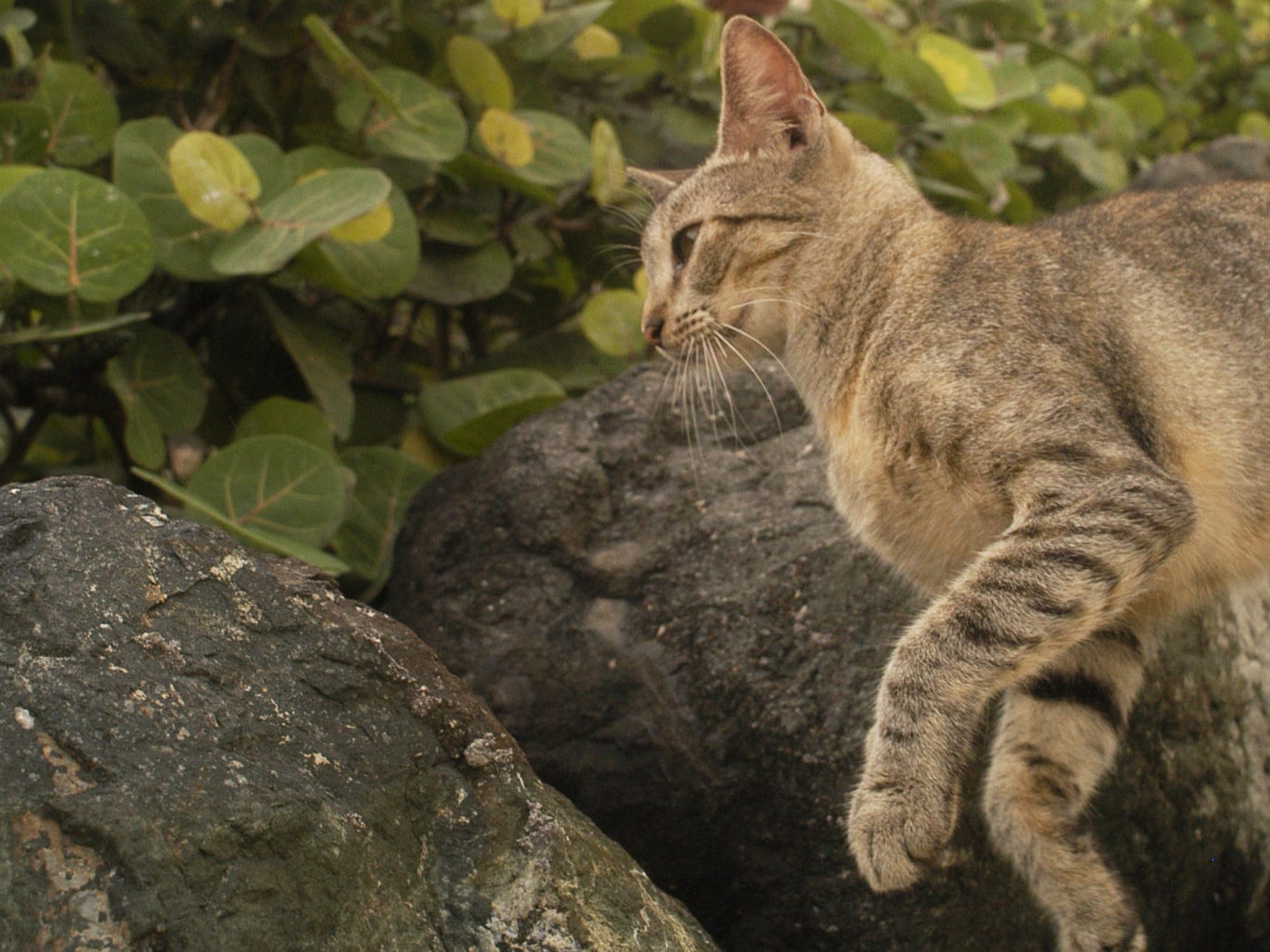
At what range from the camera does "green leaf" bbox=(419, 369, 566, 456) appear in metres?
4.51

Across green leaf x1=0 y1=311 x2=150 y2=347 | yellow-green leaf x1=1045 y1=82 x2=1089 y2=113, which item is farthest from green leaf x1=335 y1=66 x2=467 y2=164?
yellow-green leaf x1=1045 y1=82 x2=1089 y2=113

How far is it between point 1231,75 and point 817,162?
6.07m

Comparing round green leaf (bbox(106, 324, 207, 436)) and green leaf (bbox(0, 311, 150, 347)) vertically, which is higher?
green leaf (bbox(0, 311, 150, 347))

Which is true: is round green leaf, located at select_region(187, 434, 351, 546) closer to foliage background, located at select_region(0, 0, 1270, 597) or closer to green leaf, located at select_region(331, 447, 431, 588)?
foliage background, located at select_region(0, 0, 1270, 597)

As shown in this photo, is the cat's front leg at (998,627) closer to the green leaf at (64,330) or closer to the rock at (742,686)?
the rock at (742,686)

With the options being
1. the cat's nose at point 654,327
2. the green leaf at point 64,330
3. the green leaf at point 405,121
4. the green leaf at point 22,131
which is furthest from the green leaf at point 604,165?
the green leaf at point 22,131

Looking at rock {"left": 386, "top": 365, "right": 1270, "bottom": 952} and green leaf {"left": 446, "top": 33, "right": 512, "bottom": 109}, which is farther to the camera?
green leaf {"left": 446, "top": 33, "right": 512, "bottom": 109}

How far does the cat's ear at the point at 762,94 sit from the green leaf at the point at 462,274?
1.53 meters

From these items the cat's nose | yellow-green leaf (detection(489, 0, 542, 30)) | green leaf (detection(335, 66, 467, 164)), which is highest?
yellow-green leaf (detection(489, 0, 542, 30))

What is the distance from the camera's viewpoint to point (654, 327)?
11.8ft

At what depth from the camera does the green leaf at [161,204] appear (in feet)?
13.5

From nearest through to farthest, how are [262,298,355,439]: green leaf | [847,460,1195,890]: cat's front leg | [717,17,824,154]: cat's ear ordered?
[847,460,1195,890]: cat's front leg < [717,17,824,154]: cat's ear < [262,298,355,439]: green leaf

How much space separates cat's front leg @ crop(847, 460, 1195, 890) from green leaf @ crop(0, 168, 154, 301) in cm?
252

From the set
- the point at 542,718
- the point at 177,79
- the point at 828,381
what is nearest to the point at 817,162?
the point at 828,381
